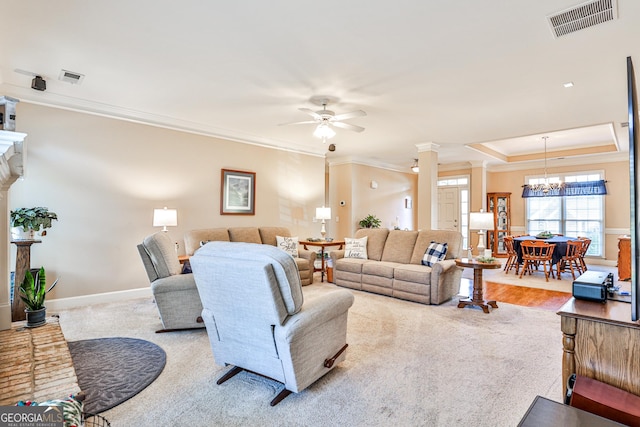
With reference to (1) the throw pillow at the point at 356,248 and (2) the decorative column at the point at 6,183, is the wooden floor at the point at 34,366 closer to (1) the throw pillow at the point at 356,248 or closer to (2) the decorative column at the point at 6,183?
(2) the decorative column at the point at 6,183

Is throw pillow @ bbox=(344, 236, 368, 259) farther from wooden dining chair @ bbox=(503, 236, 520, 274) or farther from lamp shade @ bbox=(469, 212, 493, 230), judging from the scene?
wooden dining chair @ bbox=(503, 236, 520, 274)

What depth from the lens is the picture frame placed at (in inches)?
214

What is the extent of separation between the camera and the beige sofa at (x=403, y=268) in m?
4.27

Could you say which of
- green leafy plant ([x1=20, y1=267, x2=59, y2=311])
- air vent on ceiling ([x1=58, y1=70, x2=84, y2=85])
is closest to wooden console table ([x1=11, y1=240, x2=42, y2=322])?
green leafy plant ([x1=20, y1=267, x2=59, y2=311])

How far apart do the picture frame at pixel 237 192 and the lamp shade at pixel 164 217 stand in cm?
101

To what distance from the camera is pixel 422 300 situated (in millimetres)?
4285

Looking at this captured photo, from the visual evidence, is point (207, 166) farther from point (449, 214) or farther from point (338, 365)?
point (449, 214)

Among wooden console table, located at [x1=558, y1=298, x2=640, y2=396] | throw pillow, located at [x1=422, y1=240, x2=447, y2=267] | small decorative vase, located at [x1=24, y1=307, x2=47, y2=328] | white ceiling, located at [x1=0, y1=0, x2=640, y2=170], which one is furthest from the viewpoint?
throw pillow, located at [x1=422, y1=240, x2=447, y2=267]

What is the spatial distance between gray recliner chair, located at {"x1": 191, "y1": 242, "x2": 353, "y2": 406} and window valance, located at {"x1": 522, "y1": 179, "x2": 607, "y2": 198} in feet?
26.8

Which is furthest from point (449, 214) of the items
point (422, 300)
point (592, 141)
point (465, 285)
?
point (422, 300)

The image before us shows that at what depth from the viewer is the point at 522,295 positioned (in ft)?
15.8

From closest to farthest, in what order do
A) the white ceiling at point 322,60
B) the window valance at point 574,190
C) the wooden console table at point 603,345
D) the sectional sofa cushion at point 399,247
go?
the wooden console table at point 603,345, the white ceiling at point 322,60, the sectional sofa cushion at point 399,247, the window valance at point 574,190

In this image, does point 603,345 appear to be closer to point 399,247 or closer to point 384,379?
point 384,379

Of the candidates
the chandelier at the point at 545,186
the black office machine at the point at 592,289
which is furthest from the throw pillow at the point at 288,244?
the chandelier at the point at 545,186
